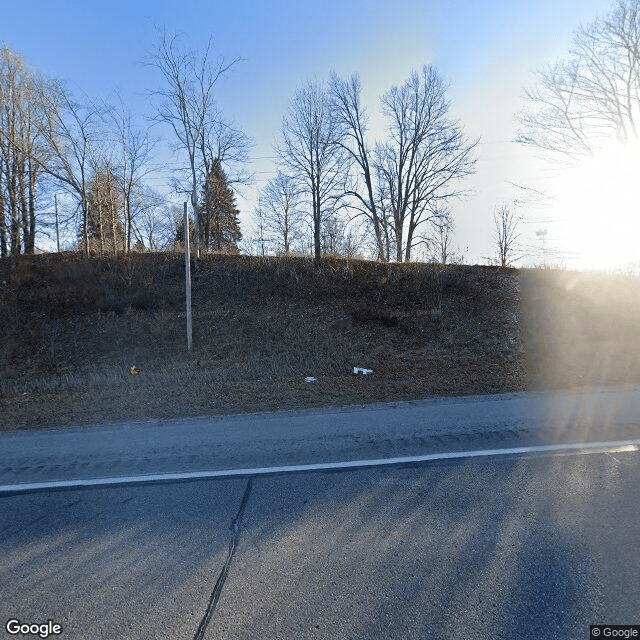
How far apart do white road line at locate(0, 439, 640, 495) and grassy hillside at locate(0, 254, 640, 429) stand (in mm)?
3201

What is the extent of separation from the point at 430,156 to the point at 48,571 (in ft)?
115

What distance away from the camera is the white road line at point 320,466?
4.46 m

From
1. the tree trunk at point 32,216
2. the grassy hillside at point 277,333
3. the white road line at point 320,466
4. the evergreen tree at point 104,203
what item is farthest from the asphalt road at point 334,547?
the tree trunk at point 32,216

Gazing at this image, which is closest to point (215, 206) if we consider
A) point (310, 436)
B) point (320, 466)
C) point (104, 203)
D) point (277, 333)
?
point (104, 203)

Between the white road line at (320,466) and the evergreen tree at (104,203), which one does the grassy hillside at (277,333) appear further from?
the white road line at (320,466)

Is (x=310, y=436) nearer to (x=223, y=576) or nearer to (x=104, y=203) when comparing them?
(x=223, y=576)

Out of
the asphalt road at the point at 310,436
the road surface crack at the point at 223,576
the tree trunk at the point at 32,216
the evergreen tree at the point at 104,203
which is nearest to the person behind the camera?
the road surface crack at the point at 223,576

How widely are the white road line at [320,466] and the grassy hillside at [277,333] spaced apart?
3201 mm

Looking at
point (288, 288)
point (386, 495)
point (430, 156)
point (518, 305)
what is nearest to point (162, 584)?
point (386, 495)

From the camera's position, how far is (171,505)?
3902 millimetres

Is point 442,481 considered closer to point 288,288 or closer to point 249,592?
point 249,592

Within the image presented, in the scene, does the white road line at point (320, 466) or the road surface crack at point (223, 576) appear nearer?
the road surface crack at point (223, 576)

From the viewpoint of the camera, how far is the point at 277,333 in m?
16.0

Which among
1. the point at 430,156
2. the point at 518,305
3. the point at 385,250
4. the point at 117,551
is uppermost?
the point at 430,156
